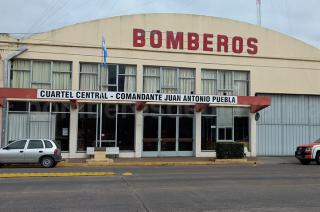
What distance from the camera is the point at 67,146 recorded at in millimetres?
25750

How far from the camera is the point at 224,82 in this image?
94.3 feet

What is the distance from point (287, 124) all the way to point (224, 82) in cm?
551

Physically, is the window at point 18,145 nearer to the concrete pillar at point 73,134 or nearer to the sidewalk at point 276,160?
the concrete pillar at point 73,134

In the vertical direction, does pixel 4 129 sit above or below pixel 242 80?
below

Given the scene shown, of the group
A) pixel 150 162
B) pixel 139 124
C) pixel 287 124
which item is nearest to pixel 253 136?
pixel 287 124

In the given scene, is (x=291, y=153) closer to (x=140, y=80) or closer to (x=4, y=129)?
(x=140, y=80)

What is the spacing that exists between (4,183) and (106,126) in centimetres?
1279

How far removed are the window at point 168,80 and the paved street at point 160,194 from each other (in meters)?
12.6

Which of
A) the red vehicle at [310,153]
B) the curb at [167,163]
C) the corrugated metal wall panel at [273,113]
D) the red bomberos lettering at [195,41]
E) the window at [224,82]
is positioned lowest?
the curb at [167,163]

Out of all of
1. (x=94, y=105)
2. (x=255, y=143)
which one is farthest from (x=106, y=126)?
(x=255, y=143)

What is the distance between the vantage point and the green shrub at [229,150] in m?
24.9

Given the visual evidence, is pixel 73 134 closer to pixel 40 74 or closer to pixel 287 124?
pixel 40 74

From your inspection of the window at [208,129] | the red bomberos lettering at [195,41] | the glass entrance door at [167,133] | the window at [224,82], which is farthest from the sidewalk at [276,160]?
the red bomberos lettering at [195,41]

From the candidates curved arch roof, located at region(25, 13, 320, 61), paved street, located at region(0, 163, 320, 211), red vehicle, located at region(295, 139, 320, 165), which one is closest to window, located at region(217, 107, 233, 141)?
curved arch roof, located at region(25, 13, 320, 61)
